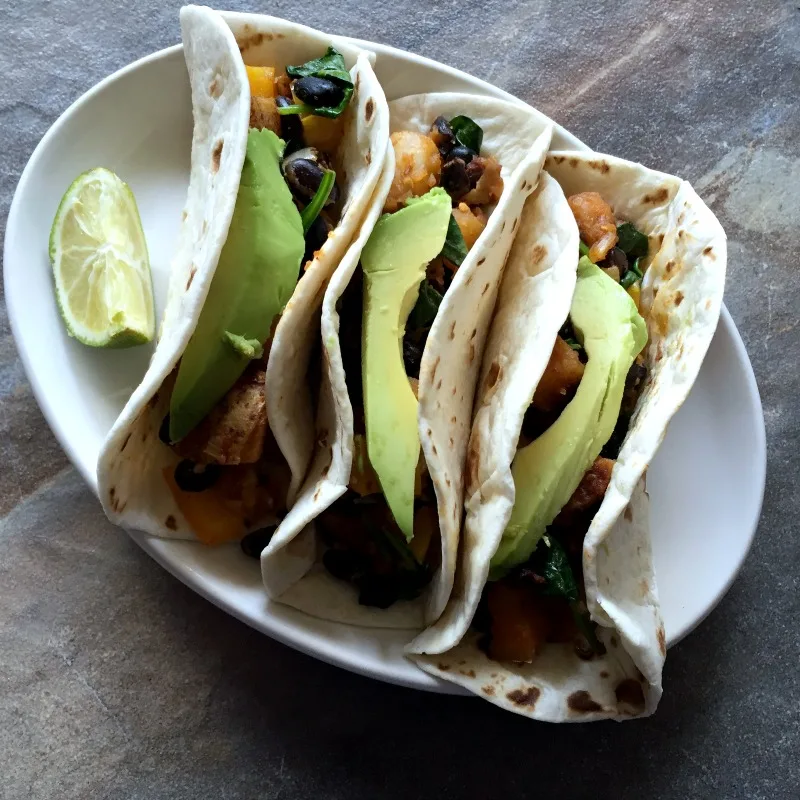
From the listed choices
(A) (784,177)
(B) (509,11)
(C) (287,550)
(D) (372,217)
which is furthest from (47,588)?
(A) (784,177)

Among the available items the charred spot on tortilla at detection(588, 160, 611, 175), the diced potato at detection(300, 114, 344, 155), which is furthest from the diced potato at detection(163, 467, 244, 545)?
the charred spot on tortilla at detection(588, 160, 611, 175)

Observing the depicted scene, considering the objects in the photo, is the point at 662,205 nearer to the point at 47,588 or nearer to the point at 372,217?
the point at 372,217

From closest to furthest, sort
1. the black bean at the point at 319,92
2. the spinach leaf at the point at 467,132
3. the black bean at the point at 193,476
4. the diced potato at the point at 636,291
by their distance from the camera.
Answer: the black bean at the point at 193,476
the black bean at the point at 319,92
the diced potato at the point at 636,291
the spinach leaf at the point at 467,132

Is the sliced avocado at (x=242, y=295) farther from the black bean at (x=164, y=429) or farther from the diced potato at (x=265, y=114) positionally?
the diced potato at (x=265, y=114)

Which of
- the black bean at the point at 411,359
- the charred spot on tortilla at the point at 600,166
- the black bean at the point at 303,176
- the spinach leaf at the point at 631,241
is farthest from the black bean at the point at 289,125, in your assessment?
the spinach leaf at the point at 631,241

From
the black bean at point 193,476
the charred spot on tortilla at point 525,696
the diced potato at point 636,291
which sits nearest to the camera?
the charred spot on tortilla at point 525,696

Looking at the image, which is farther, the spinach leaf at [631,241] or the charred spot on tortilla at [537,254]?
the spinach leaf at [631,241]

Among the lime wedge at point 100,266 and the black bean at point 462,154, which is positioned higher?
the black bean at point 462,154
